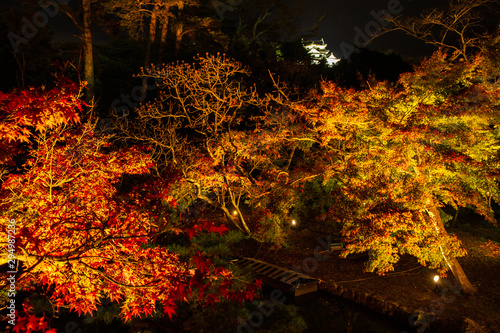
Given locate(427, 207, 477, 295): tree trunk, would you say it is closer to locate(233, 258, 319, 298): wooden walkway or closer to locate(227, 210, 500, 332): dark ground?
locate(227, 210, 500, 332): dark ground

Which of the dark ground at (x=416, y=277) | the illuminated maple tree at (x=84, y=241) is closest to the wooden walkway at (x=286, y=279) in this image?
the dark ground at (x=416, y=277)

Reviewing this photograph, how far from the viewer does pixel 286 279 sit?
8406mm

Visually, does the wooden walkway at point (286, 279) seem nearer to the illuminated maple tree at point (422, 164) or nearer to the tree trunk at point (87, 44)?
the illuminated maple tree at point (422, 164)

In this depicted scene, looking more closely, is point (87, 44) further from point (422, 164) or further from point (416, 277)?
point (416, 277)

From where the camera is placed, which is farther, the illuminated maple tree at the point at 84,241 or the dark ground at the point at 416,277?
the dark ground at the point at 416,277

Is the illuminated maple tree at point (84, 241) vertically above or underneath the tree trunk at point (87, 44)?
underneath

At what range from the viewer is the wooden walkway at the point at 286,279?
26.8 feet

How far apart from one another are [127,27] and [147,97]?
3041 millimetres

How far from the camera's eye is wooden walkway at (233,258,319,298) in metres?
8.16

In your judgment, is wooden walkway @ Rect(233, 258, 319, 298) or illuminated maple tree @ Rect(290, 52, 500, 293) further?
wooden walkway @ Rect(233, 258, 319, 298)

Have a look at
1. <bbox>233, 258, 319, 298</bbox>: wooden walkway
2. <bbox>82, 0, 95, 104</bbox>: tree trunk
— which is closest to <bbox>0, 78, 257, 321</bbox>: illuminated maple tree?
<bbox>233, 258, 319, 298</bbox>: wooden walkway

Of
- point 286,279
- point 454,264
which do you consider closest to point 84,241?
point 286,279

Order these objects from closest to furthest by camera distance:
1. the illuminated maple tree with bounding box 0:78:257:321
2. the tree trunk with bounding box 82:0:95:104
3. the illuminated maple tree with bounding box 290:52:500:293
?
the illuminated maple tree with bounding box 0:78:257:321 → the illuminated maple tree with bounding box 290:52:500:293 → the tree trunk with bounding box 82:0:95:104

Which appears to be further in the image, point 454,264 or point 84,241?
point 454,264
